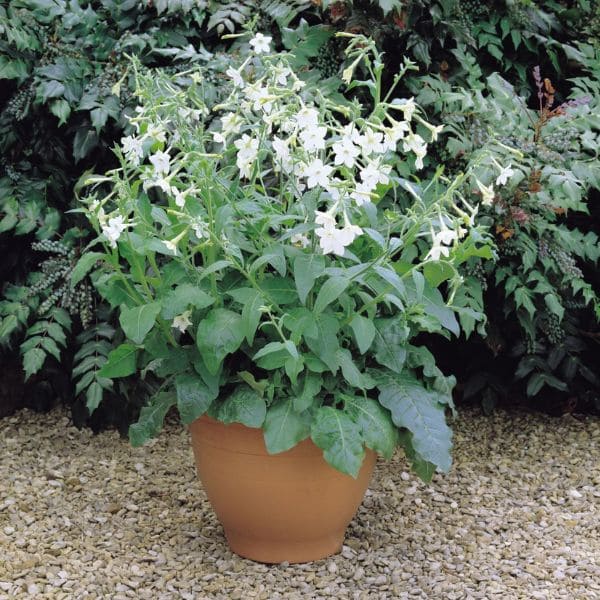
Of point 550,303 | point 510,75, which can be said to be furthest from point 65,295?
point 510,75

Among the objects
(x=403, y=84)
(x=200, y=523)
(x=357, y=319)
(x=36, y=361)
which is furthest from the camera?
(x=403, y=84)

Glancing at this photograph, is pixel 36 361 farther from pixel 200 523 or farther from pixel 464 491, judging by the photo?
pixel 464 491

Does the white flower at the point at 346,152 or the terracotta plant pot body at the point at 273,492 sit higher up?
the white flower at the point at 346,152

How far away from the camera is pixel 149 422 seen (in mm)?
2678

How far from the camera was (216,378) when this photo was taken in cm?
255

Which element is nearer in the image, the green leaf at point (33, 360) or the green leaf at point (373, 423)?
the green leaf at point (373, 423)

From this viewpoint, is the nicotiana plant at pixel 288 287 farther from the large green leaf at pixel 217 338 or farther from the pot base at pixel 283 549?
the pot base at pixel 283 549

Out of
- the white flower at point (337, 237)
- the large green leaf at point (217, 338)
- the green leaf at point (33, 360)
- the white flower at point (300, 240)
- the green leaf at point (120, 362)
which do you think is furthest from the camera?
the green leaf at point (33, 360)

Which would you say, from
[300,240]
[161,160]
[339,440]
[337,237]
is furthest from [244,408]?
[161,160]

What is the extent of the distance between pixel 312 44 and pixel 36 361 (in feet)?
5.02

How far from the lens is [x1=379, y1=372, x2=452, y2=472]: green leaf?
253 centimetres

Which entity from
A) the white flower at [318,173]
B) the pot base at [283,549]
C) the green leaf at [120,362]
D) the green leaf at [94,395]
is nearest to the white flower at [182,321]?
the green leaf at [120,362]

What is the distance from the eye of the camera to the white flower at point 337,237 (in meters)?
2.22

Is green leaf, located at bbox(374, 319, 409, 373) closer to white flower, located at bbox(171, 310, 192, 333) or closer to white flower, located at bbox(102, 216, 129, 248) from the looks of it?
white flower, located at bbox(171, 310, 192, 333)
